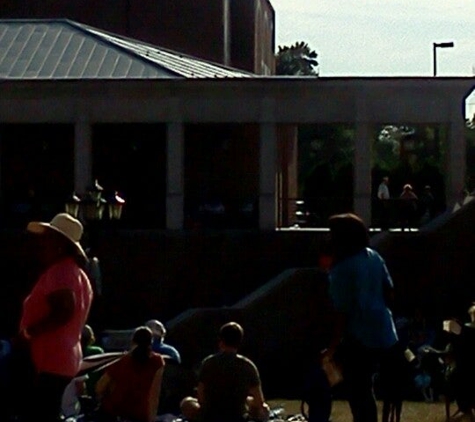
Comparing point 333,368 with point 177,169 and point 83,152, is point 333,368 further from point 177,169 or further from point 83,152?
point 83,152

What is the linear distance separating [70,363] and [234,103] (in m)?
27.8

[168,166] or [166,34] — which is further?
[166,34]

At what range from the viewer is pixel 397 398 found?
11914mm

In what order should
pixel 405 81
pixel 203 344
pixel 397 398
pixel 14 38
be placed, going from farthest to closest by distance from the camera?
pixel 14 38 → pixel 405 81 → pixel 203 344 → pixel 397 398

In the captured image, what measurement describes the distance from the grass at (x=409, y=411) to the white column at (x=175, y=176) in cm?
1602

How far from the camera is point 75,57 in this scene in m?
40.0

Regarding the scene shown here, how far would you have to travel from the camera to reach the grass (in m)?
16.2

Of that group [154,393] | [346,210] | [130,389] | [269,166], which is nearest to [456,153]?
[346,210]

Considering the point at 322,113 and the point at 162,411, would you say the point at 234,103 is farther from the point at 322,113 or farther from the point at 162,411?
the point at 162,411

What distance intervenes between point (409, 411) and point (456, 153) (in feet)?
64.6

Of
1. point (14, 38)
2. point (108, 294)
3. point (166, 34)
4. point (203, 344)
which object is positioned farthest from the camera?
point (166, 34)

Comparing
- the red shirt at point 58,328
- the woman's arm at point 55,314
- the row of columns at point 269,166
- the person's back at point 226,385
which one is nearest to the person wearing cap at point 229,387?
the person's back at point 226,385

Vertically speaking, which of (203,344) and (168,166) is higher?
(168,166)

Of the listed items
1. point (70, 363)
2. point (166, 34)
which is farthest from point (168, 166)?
point (70, 363)
